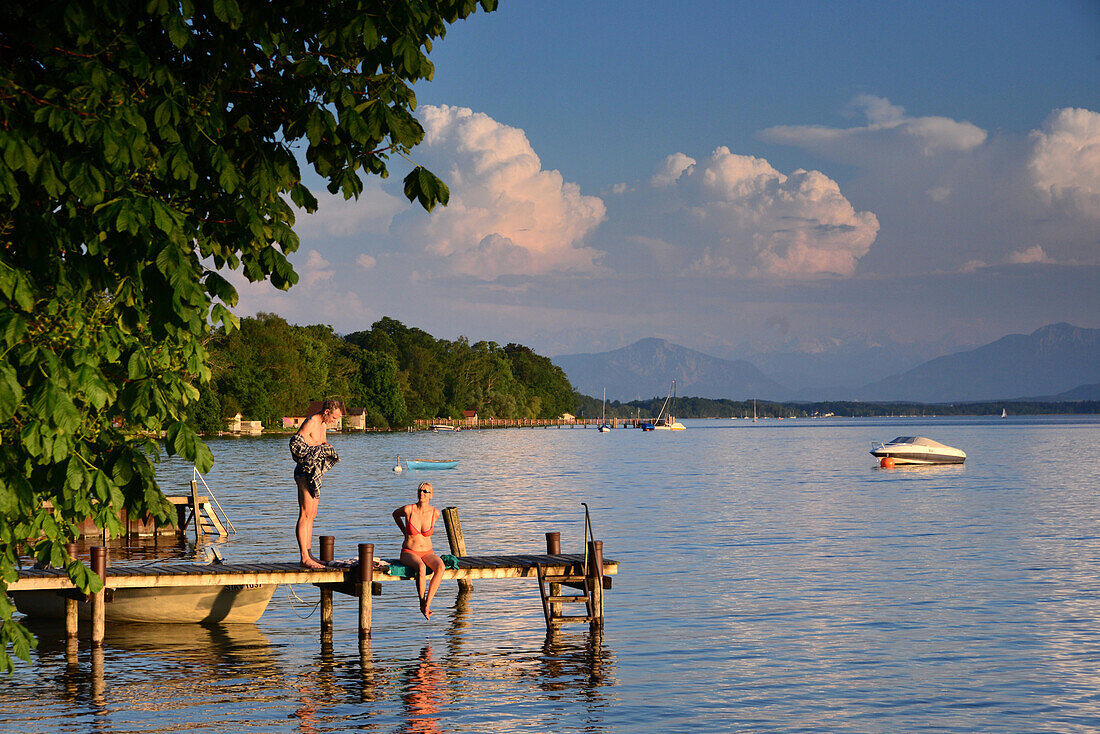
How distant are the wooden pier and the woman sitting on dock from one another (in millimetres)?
344

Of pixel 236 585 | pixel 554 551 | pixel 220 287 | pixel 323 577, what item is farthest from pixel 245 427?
pixel 220 287

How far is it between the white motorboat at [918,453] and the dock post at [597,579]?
80308mm

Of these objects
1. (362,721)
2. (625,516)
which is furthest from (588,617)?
(625,516)

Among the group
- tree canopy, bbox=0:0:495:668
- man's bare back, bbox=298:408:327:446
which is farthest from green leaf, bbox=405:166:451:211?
man's bare back, bbox=298:408:327:446

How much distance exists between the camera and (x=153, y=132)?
795 centimetres

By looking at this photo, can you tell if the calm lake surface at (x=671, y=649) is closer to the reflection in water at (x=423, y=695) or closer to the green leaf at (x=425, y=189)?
the reflection in water at (x=423, y=695)

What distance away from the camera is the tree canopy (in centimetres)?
688

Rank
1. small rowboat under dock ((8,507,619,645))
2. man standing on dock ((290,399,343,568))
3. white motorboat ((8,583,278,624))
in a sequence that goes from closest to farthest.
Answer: man standing on dock ((290,399,343,568)), small rowboat under dock ((8,507,619,645)), white motorboat ((8,583,278,624))

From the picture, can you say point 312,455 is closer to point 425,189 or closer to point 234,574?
point 234,574

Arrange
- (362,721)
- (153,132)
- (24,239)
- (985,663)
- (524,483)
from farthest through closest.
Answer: (524,483), (985,663), (362,721), (153,132), (24,239)

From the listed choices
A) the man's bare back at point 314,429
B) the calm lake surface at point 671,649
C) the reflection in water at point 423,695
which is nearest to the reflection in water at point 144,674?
the calm lake surface at point 671,649

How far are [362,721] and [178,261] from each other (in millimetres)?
10883

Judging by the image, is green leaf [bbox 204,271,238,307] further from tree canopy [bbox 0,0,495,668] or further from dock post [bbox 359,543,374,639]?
dock post [bbox 359,543,374,639]

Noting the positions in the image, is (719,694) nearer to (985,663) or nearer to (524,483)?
(985,663)
